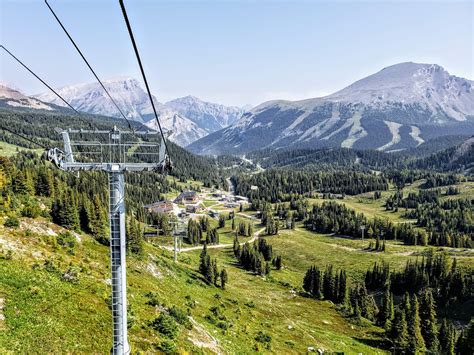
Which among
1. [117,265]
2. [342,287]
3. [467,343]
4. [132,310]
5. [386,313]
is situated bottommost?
[342,287]

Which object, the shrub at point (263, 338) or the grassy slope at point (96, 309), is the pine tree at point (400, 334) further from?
the shrub at point (263, 338)

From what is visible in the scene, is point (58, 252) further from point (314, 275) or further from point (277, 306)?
point (314, 275)

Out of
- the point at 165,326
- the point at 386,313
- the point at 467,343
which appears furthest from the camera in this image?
the point at 386,313

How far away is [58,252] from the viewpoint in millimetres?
47938

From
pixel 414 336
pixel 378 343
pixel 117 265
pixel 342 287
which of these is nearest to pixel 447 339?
pixel 414 336

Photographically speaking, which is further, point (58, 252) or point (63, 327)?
point (58, 252)

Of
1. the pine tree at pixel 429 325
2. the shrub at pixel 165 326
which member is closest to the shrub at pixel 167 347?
the shrub at pixel 165 326

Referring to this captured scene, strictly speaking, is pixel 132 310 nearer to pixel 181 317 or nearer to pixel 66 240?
pixel 181 317

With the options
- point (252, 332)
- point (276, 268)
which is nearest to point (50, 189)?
point (252, 332)

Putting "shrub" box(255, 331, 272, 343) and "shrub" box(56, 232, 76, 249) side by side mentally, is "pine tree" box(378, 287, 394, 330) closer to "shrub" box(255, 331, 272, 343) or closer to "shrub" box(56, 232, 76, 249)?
"shrub" box(255, 331, 272, 343)

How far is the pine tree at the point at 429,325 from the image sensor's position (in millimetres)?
84675

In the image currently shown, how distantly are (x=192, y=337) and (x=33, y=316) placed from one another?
1833 centimetres

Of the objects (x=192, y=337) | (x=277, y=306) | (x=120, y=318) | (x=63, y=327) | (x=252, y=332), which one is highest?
(x=120, y=318)

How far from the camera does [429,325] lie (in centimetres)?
8756
